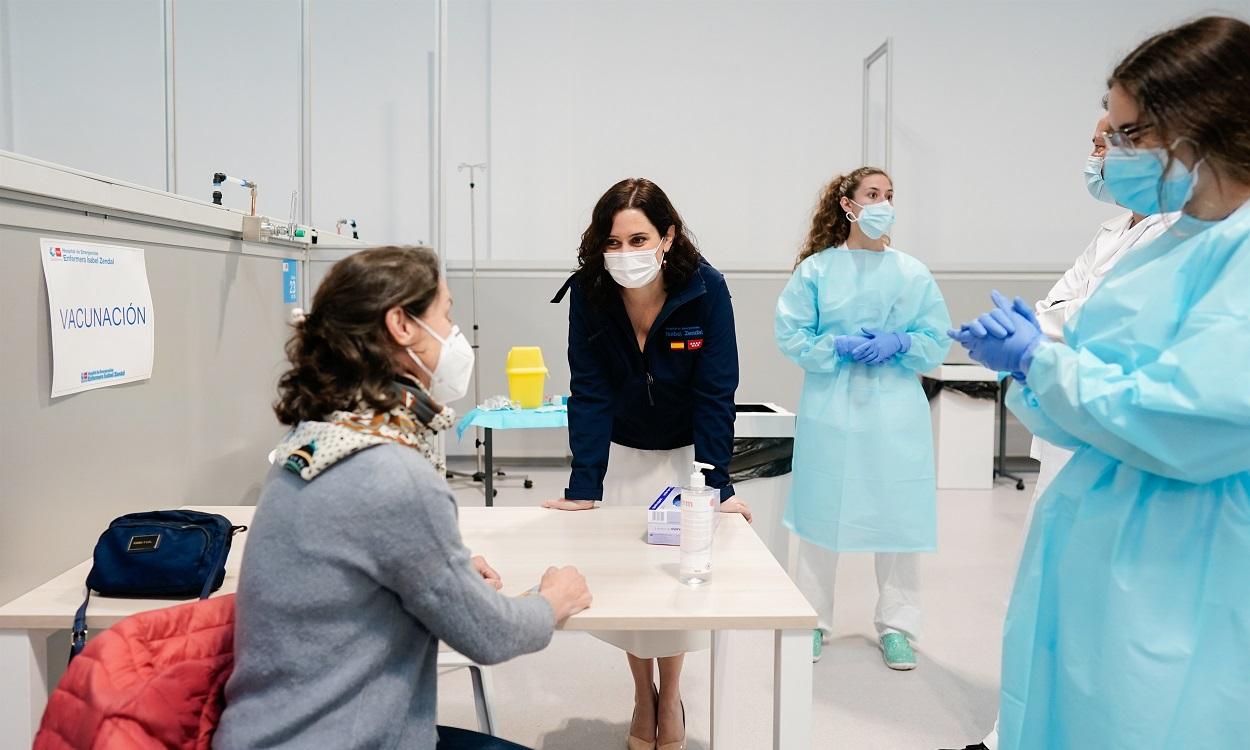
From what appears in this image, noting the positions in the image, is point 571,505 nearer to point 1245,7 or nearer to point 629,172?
point 629,172

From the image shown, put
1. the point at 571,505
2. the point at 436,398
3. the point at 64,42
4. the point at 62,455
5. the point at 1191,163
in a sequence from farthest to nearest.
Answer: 1. the point at 64,42
2. the point at 571,505
3. the point at 62,455
4. the point at 436,398
5. the point at 1191,163

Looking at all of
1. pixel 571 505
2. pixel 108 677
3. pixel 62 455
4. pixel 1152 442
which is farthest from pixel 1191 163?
pixel 62 455

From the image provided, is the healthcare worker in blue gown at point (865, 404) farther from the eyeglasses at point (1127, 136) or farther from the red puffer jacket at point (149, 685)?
the red puffer jacket at point (149, 685)

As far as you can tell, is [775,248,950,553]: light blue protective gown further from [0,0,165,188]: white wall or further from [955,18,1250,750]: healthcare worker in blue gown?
[0,0,165,188]: white wall

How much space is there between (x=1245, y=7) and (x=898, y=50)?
2.26m

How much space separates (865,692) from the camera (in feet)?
7.92

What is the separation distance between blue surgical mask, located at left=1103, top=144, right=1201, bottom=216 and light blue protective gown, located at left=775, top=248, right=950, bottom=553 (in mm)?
1391

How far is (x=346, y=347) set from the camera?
100 centimetres

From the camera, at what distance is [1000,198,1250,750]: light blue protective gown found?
933mm

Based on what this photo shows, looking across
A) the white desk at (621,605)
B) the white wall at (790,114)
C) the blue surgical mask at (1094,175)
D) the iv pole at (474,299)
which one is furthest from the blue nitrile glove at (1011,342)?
the white wall at (790,114)

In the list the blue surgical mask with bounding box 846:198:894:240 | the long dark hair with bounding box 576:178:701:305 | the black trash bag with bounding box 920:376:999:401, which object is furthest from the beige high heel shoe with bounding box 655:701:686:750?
the black trash bag with bounding box 920:376:999:401

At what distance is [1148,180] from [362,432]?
1.02m

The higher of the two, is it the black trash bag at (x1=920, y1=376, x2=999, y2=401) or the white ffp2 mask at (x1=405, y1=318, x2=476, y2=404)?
the white ffp2 mask at (x1=405, y1=318, x2=476, y2=404)

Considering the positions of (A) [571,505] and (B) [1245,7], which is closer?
(A) [571,505]
